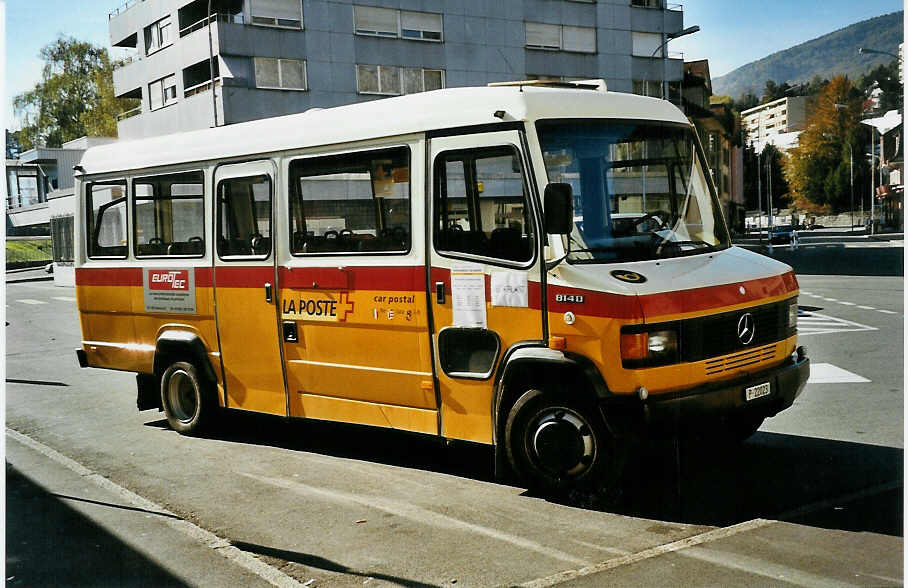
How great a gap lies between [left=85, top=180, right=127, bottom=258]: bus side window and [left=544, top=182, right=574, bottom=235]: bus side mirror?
214 inches

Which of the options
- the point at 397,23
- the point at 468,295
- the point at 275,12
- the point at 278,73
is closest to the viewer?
the point at 468,295

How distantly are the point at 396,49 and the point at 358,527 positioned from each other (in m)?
38.5

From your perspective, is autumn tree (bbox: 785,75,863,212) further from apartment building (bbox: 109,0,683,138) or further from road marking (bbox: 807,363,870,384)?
apartment building (bbox: 109,0,683,138)

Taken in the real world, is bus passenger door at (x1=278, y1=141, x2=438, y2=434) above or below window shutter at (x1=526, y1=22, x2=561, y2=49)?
below

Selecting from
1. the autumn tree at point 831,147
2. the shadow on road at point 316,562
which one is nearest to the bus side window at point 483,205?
the shadow on road at point 316,562

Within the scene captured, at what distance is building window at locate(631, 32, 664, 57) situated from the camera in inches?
1929

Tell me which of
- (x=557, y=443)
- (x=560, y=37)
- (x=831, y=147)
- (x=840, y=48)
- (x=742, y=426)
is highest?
(x=560, y=37)

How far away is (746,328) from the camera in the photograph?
6.90 metres

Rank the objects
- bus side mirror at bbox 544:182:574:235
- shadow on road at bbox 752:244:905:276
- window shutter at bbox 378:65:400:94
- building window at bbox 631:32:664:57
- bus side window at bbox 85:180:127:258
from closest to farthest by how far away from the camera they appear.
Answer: bus side mirror at bbox 544:182:574:235 → bus side window at bbox 85:180:127:258 → shadow on road at bbox 752:244:905:276 → window shutter at bbox 378:65:400:94 → building window at bbox 631:32:664:57

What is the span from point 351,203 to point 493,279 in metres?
1.69

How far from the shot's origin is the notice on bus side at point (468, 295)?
717 centimetres

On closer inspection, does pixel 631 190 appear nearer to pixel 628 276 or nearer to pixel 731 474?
pixel 628 276

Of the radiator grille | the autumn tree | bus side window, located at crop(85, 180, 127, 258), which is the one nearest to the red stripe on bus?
the radiator grille

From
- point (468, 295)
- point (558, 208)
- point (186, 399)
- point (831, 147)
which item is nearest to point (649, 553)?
point (558, 208)
